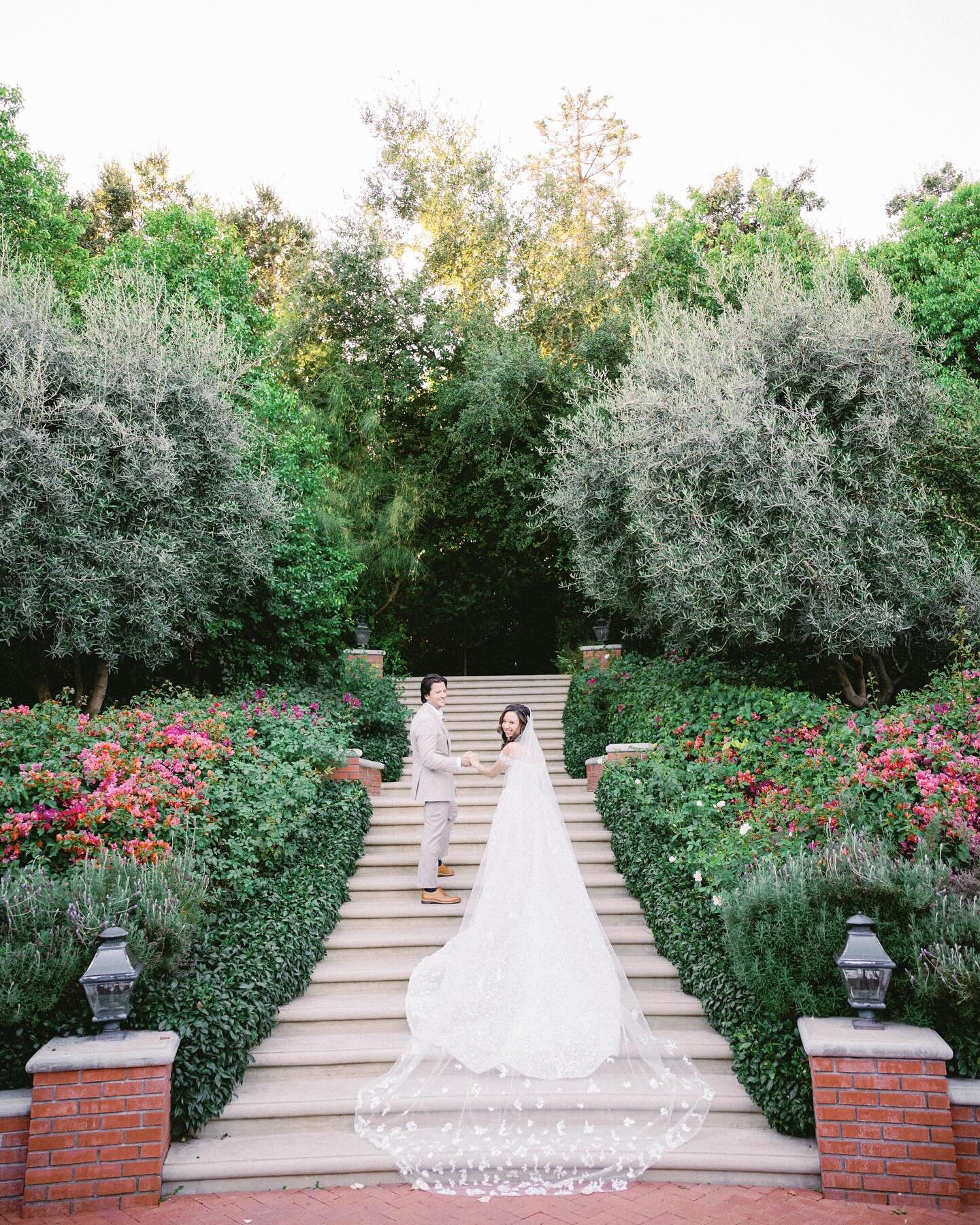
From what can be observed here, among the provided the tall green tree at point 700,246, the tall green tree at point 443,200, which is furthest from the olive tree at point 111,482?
the tall green tree at point 443,200

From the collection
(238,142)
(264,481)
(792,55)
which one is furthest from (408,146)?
(264,481)

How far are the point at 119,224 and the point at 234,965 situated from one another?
23.5m

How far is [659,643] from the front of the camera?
43.3ft

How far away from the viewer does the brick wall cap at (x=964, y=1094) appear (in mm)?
3875

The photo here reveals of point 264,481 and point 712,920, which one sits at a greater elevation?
point 264,481

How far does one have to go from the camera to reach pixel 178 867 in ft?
16.3

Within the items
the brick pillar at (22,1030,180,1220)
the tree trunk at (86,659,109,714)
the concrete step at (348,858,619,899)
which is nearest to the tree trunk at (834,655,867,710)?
the concrete step at (348,858,619,899)

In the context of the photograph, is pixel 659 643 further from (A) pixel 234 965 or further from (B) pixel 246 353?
(A) pixel 234 965

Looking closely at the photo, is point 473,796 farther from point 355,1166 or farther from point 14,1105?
point 14,1105

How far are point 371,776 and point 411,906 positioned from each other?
2.50m

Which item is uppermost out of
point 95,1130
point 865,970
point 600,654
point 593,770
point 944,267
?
point 944,267

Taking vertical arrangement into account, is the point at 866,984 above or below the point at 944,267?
below

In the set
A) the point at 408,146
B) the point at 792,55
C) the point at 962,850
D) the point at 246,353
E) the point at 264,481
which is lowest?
the point at 962,850

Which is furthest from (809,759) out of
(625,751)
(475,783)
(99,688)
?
(99,688)
